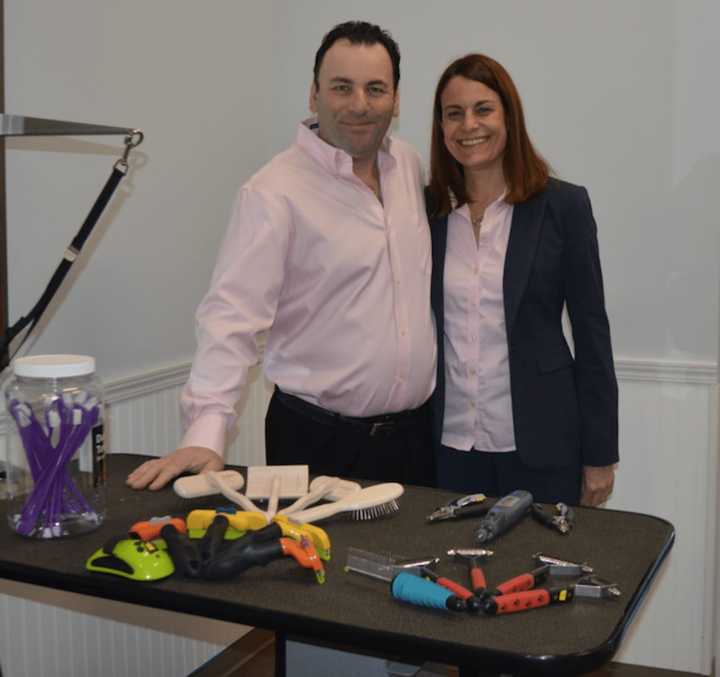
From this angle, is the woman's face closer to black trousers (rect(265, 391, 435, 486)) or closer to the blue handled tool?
black trousers (rect(265, 391, 435, 486))

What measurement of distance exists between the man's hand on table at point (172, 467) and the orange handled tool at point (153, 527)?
0.74 feet

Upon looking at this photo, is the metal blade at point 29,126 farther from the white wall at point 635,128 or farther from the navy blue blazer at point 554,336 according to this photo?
the white wall at point 635,128

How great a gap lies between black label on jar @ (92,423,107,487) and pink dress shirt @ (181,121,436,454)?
47 cm

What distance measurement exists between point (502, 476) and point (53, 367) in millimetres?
1064

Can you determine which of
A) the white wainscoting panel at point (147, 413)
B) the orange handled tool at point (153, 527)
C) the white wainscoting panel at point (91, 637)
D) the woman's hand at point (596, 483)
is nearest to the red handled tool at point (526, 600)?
the orange handled tool at point (153, 527)

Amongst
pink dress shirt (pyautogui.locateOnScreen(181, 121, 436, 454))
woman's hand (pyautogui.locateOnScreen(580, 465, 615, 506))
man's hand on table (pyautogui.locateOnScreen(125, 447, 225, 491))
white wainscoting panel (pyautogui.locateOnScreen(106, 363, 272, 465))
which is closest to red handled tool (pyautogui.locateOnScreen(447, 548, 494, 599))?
man's hand on table (pyautogui.locateOnScreen(125, 447, 225, 491))

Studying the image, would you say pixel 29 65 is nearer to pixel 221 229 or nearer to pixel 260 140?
pixel 221 229

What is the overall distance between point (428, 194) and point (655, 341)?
3.38 feet

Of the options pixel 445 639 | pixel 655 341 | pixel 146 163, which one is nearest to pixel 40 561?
pixel 445 639

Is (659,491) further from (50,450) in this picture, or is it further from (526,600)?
(50,450)

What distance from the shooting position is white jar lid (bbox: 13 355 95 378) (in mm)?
1427

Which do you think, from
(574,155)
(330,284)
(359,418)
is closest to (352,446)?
(359,418)

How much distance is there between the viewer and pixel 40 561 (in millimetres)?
1342

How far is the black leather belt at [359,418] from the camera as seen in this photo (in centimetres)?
208
